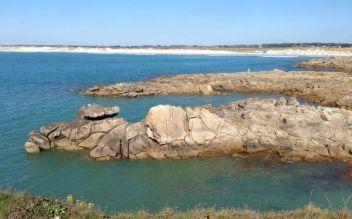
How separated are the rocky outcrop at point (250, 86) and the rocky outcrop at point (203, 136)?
18.8m

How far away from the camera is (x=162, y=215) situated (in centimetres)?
1364

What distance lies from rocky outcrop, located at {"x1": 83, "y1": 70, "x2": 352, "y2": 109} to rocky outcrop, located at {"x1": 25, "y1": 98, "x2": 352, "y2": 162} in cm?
1879

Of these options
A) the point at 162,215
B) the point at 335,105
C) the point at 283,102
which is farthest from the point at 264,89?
the point at 162,215

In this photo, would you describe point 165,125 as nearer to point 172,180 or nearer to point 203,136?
point 203,136

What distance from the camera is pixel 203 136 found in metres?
27.5

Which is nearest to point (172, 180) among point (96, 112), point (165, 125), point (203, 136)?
point (165, 125)

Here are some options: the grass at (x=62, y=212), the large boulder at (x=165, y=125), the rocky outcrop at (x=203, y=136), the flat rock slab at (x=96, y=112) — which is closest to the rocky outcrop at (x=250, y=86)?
the rocky outcrop at (x=203, y=136)

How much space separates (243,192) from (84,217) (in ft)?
35.1

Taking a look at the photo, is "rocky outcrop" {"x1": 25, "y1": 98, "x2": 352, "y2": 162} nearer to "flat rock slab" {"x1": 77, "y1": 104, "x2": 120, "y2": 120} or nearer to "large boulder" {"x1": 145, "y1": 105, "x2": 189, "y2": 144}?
"large boulder" {"x1": 145, "y1": 105, "x2": 189, "y2": 144}

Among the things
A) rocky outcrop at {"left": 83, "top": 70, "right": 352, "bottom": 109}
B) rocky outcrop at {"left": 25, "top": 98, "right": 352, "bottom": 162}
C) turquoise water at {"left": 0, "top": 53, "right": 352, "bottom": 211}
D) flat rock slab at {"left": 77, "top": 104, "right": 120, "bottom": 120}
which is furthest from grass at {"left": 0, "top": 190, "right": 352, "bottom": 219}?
rocky outcrop at {"left": 83, "top": 70, "right": 352, "bottom": 109}

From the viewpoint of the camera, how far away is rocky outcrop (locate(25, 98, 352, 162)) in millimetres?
26844

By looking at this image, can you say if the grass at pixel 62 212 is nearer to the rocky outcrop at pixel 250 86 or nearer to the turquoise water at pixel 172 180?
the turquoise water at pixel 172 180

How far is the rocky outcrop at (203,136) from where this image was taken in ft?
88.1

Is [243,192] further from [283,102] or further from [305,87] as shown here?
[305,87]
